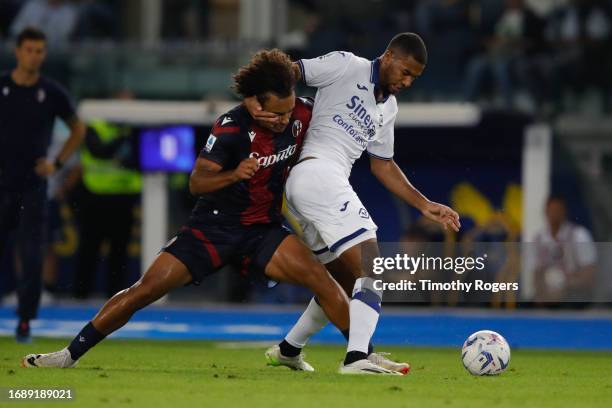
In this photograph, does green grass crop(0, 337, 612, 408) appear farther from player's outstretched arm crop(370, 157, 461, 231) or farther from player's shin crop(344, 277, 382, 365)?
player's outstretched arm crop(370, 157, 461, 231)

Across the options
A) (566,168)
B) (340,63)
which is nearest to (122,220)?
(566,168)

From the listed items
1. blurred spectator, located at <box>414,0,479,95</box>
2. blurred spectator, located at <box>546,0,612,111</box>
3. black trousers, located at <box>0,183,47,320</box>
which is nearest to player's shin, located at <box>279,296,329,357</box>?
black trousers, located at <box>0,183,47,320</box>

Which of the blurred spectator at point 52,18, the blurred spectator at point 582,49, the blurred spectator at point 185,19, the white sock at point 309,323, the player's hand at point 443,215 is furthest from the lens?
the blurred spectator at point 185,19

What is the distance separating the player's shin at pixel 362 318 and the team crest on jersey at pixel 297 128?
3.22 ft

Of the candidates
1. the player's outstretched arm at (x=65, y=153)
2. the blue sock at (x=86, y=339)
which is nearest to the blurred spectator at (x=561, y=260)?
the player's outstretched arm at (x=65, y=153)

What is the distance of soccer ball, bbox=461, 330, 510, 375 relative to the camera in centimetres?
881

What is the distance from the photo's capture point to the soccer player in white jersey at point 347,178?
28.0ft

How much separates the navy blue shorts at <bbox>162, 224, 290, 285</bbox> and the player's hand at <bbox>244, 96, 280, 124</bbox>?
26.1 inches

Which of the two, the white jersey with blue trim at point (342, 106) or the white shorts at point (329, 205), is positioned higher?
the white jersey with blue trim at point (342, 106)

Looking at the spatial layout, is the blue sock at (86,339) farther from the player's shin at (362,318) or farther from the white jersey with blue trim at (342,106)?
the white jersey with blue trim at (342,106)

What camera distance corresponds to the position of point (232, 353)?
1114 centimetres

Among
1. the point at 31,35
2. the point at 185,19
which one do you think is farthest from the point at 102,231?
the point at 31,35

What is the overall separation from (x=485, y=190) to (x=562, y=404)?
405 inches

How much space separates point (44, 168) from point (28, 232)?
0.51 m
